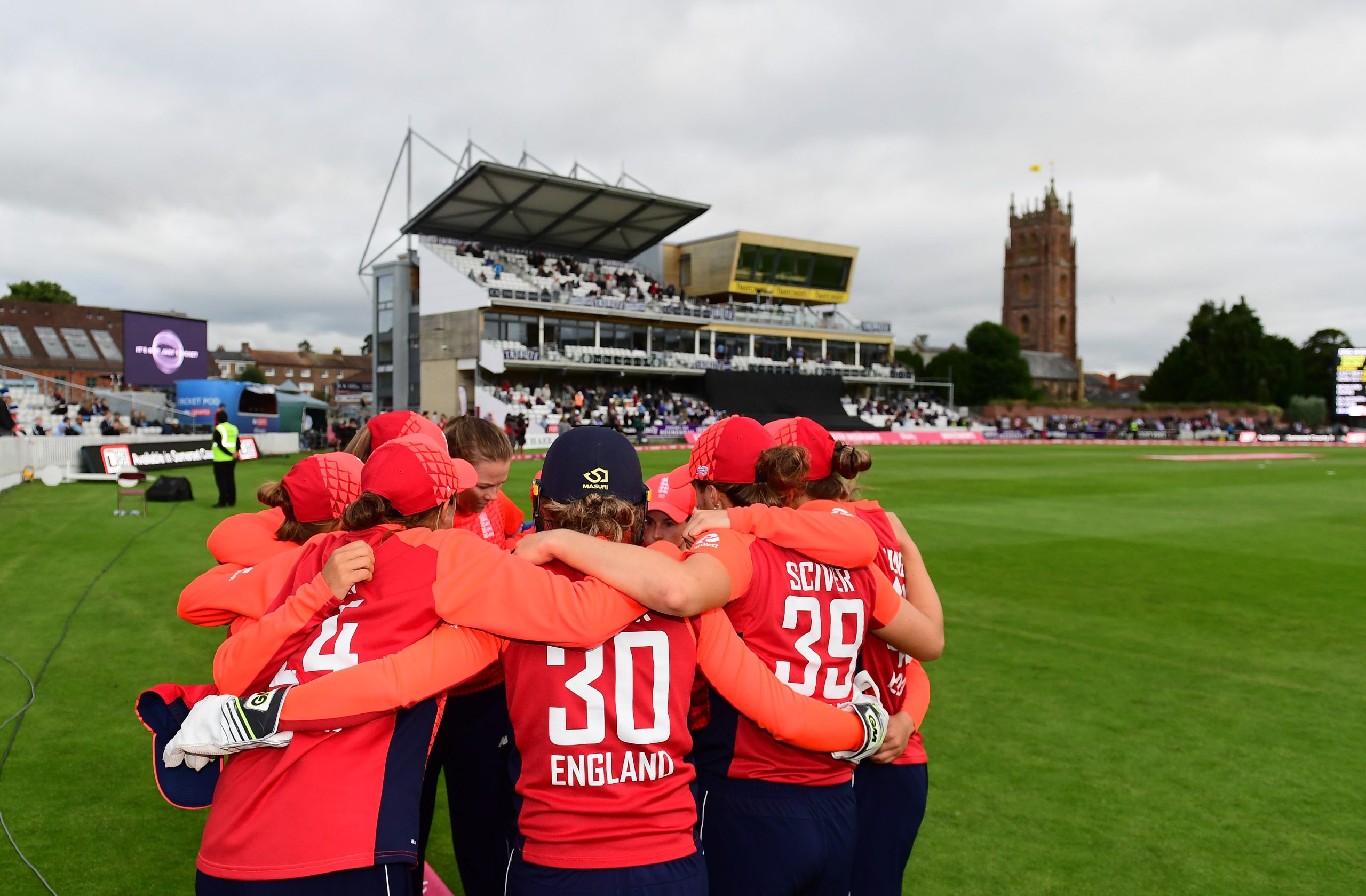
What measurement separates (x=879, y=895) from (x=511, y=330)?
174 feet

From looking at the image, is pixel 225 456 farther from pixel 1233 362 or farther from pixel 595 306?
pixel 1233 362

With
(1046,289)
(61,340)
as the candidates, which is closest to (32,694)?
(61,340)

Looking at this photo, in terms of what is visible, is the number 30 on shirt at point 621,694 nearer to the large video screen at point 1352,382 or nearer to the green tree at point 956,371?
the large video screen at point 1352,382

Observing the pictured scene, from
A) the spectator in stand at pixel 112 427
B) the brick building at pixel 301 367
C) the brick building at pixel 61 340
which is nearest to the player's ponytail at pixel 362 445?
the spectator in stand at pixel 112 427

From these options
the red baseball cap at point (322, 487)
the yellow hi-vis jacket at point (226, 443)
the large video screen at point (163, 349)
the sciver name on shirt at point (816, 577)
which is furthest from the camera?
the large video screen at point (163, 349)

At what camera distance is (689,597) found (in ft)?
6.44

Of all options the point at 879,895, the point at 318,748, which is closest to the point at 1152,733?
the point at 879,895

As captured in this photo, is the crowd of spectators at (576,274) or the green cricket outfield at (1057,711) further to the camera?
the crowd of spectators at (576,274)

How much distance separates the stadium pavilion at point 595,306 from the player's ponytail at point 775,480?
1851 inches

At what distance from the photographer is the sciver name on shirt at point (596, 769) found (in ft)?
6.50

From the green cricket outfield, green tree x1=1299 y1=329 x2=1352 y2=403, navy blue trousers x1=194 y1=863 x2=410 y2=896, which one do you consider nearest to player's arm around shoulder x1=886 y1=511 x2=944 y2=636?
the green cricket outfield

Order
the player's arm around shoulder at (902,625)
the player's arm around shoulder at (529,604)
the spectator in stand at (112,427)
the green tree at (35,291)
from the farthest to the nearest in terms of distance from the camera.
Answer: the green tree at (35,291)
the spectator in stand at (112,427)
the player's arm around shoulder at (902,625)
the player's arm around shoulder at (529,604)

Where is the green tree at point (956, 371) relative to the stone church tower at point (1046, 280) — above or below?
below

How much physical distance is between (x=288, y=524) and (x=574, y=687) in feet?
5.13
